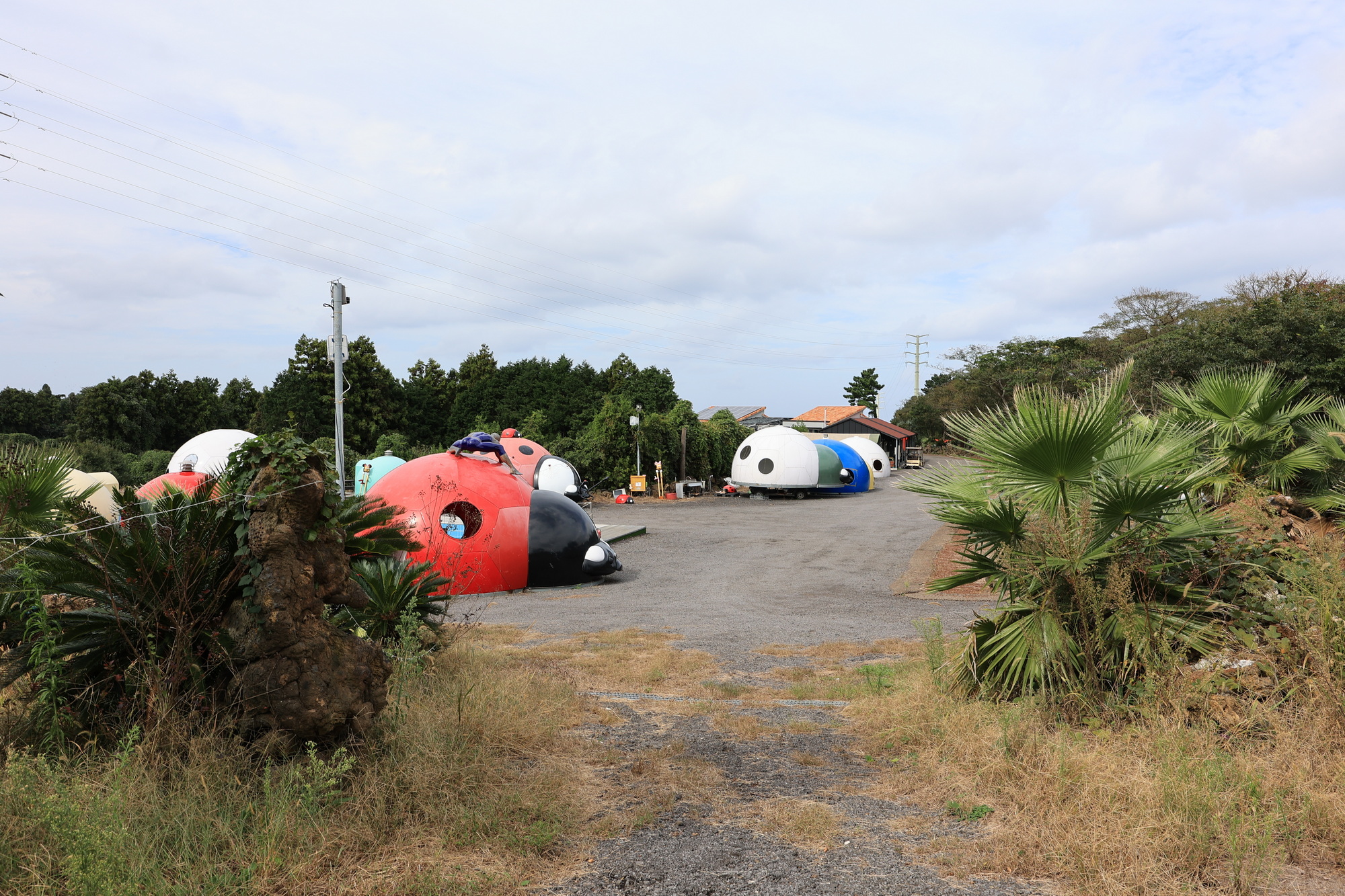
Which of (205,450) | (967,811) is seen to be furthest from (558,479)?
(967,811)

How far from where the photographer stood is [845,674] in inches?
317

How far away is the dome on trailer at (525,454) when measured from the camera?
977 inches

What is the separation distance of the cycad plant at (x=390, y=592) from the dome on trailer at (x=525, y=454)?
1702cm

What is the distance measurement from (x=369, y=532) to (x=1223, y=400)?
9893mm

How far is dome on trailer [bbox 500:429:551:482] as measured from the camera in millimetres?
24812

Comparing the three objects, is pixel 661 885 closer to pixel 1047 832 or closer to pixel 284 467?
pixel 1047 832

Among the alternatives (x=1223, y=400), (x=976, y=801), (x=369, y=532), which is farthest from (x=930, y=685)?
(x=1223, y=400)

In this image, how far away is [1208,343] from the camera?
26.1 metres

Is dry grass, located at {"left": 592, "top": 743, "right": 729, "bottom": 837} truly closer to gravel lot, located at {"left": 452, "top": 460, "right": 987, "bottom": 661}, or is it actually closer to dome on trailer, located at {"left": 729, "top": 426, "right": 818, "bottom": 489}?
gravel lot, located at {"left": 452, "top": 460, "right": 987, "bottom": 661}

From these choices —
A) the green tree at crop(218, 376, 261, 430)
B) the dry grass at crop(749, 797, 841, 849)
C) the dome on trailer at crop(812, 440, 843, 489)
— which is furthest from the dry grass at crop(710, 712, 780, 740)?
the green tree at crop(218, 376, 261, 430)

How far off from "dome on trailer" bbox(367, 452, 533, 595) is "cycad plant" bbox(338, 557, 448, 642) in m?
4.85

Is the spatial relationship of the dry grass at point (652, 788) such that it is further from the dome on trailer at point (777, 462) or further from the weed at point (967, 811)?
the dome on trailer at point (777, 462)

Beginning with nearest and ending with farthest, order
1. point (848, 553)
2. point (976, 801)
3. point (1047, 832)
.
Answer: point (1047, 832)
point (976, 801)
point (848, 553)

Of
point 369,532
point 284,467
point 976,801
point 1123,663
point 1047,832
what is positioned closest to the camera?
point 1047,832
